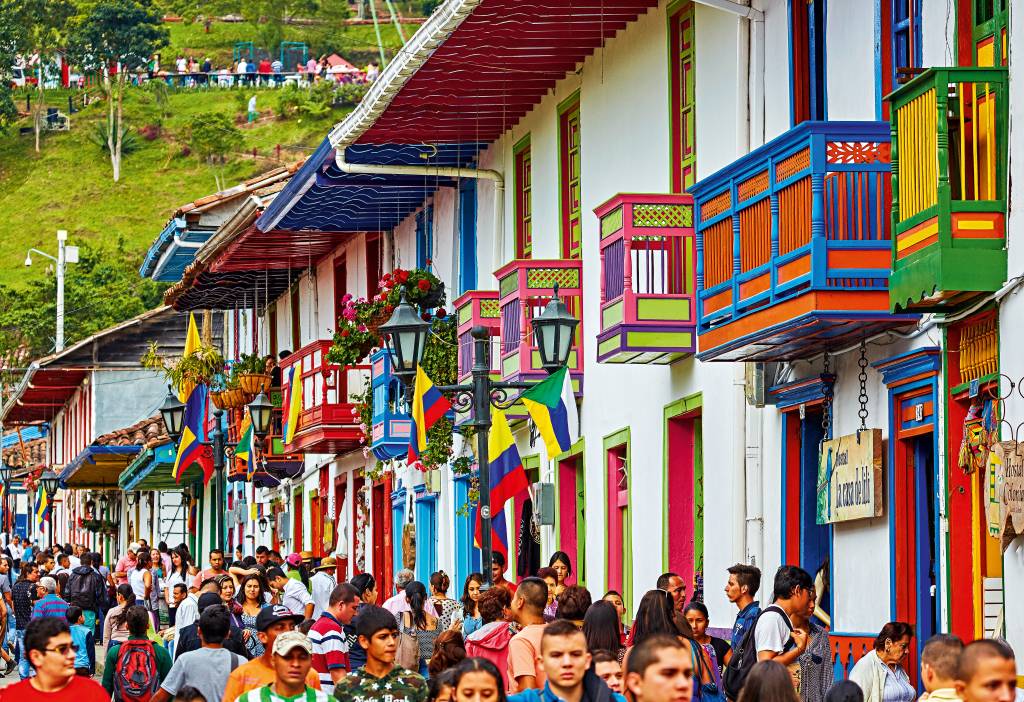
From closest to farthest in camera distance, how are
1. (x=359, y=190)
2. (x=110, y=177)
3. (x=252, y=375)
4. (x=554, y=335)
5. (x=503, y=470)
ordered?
(x=554, y=335) → (x=503, y=470) → (x=359, y=190) → (x=252, y=375) → (x=110, y=177)

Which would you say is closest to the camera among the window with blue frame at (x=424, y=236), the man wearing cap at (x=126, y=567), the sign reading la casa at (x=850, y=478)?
the sign reading la casa at (x=850, y=478)

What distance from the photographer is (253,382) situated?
36125mm

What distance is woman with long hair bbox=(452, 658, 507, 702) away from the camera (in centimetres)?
906

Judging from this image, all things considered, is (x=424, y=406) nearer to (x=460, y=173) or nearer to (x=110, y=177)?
(x=460, y=173)

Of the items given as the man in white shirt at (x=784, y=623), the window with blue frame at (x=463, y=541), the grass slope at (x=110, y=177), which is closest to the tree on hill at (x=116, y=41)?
the grass slope at (x=110, y=177)

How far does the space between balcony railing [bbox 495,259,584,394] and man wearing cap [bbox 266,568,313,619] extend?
2922 millimetres

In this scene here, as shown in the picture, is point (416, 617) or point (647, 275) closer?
point (416, 617)

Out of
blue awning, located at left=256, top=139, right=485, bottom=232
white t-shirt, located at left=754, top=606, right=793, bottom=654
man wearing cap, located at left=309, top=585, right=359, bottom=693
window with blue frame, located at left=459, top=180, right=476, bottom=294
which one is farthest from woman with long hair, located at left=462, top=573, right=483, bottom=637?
window with blue frame, located at left=459, top=180, right=476, bottom=294

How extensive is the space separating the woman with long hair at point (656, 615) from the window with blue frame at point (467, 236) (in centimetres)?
1506

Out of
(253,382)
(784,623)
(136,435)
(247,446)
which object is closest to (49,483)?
(136,435)

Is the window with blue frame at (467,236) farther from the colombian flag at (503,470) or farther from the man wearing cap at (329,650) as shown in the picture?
the man wearing cap at (329,650)

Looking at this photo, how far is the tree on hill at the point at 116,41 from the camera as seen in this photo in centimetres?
15475

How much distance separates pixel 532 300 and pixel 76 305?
70038mm

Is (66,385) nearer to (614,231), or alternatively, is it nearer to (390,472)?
(390,472)
